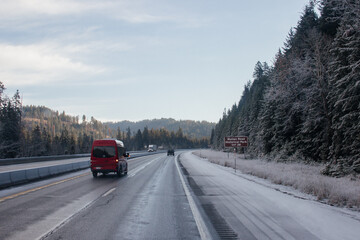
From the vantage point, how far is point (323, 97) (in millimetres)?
26438

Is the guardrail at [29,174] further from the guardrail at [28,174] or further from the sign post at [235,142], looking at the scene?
the sign post at [235,142]

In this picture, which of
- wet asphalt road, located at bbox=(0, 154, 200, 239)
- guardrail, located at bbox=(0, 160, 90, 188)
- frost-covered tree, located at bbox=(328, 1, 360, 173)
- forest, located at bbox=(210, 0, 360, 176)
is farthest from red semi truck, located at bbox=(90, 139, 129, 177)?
frost-covered tree, located at bbox=(328, 1, 360, 173)

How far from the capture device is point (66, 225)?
715 centimetres

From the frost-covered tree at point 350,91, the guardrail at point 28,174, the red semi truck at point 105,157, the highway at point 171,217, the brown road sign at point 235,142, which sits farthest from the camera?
the brown road sign at point 235,142

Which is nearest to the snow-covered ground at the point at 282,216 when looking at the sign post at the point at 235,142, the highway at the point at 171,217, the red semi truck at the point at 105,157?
the highway at the point at 171,217

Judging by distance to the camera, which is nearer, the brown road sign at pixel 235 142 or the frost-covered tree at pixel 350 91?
the frost-covered tree at pixel 350 91

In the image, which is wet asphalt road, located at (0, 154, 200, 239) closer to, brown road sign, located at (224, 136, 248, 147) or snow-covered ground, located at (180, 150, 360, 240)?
snow-covered ground, located at (180, 150, 360, 240)

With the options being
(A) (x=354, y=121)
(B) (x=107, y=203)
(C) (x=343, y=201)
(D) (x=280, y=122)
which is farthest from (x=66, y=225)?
(D) (x=280, y=122)

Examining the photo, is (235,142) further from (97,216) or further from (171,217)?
(97,216)

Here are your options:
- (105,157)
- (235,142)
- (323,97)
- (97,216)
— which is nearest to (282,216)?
(97,216)

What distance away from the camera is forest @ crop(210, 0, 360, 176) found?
64.1 ft

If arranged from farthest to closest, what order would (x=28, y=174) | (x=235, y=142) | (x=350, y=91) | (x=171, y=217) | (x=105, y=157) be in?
(x=235, y=142) < (x=105, y=157) < (x=350, y=91) < (x=28, y=174) < (x=171, y=217)

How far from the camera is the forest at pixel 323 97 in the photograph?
1953cm

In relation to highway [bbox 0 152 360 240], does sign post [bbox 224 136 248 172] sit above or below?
above
